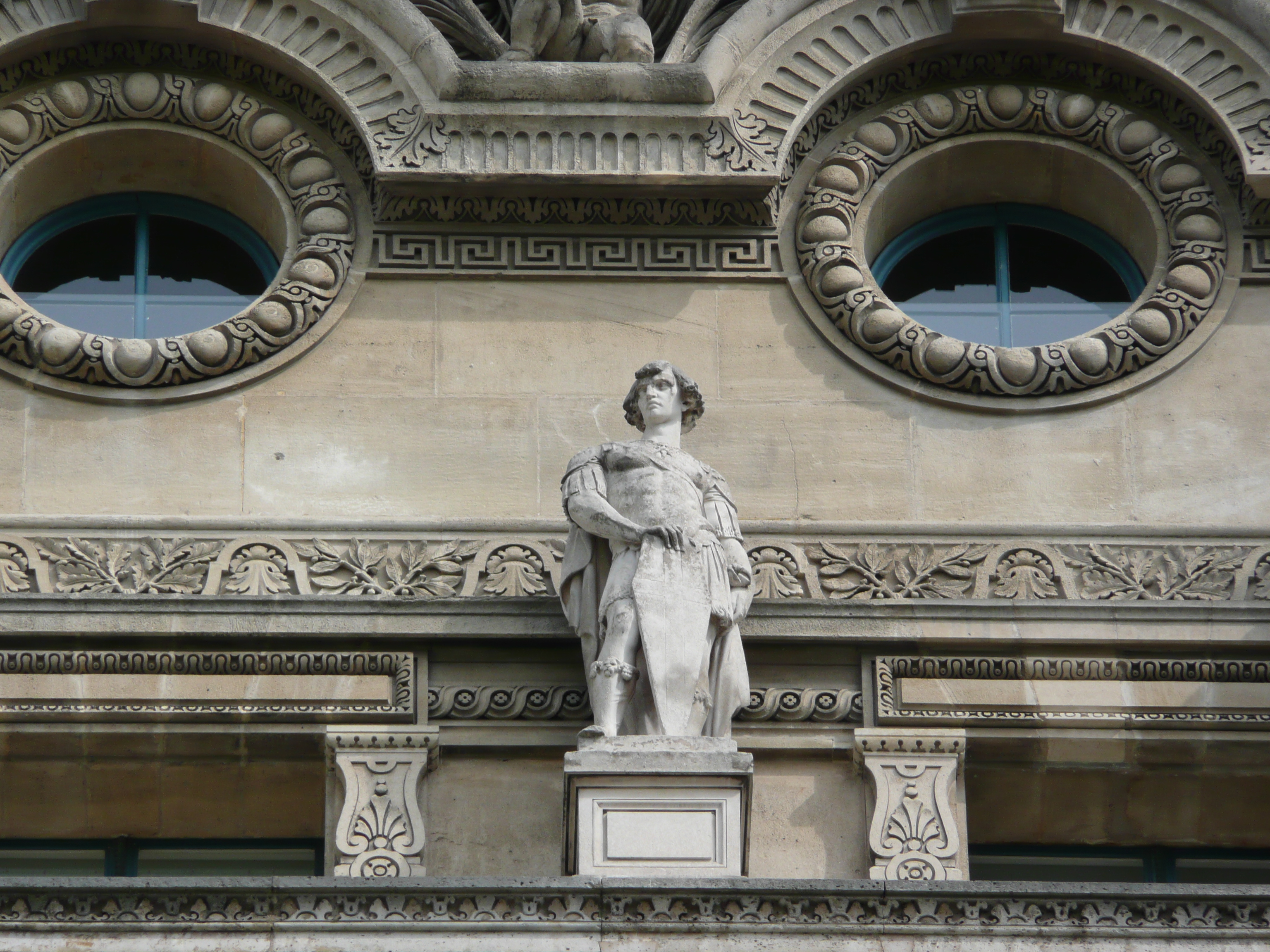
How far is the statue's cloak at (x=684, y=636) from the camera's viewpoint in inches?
547

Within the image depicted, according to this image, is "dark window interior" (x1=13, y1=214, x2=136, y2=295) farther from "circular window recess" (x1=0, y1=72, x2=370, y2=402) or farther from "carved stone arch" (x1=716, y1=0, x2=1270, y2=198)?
"carved stone arch" (x1=716, y1=0, x2=1270, y2=198)

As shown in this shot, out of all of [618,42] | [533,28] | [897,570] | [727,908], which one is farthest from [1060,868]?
[533,28]

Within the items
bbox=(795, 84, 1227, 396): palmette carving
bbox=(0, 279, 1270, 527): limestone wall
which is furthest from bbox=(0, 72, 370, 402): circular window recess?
bbox=(795, 84, 1227, 396): palmette carving

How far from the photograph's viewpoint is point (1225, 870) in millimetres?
15492

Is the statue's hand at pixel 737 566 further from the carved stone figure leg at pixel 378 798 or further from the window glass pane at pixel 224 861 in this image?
the window glass pane at pixel 224 861

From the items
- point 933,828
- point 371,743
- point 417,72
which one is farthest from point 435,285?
point 933,828

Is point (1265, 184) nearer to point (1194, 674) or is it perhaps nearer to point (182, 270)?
point (1194, 674)

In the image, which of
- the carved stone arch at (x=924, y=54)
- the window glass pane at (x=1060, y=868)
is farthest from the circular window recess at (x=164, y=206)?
the window glass pane at (x=1060, y=868)

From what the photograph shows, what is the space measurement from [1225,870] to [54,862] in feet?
20.2

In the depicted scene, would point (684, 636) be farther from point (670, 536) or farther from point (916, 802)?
point (916, 802)

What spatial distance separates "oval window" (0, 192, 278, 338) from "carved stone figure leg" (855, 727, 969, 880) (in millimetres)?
4670

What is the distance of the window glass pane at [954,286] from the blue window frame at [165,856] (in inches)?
189

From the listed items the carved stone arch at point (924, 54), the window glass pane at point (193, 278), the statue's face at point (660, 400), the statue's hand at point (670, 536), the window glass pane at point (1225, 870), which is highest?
the carved stone arch at point (924, 54)

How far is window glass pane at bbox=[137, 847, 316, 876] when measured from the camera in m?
15.3
